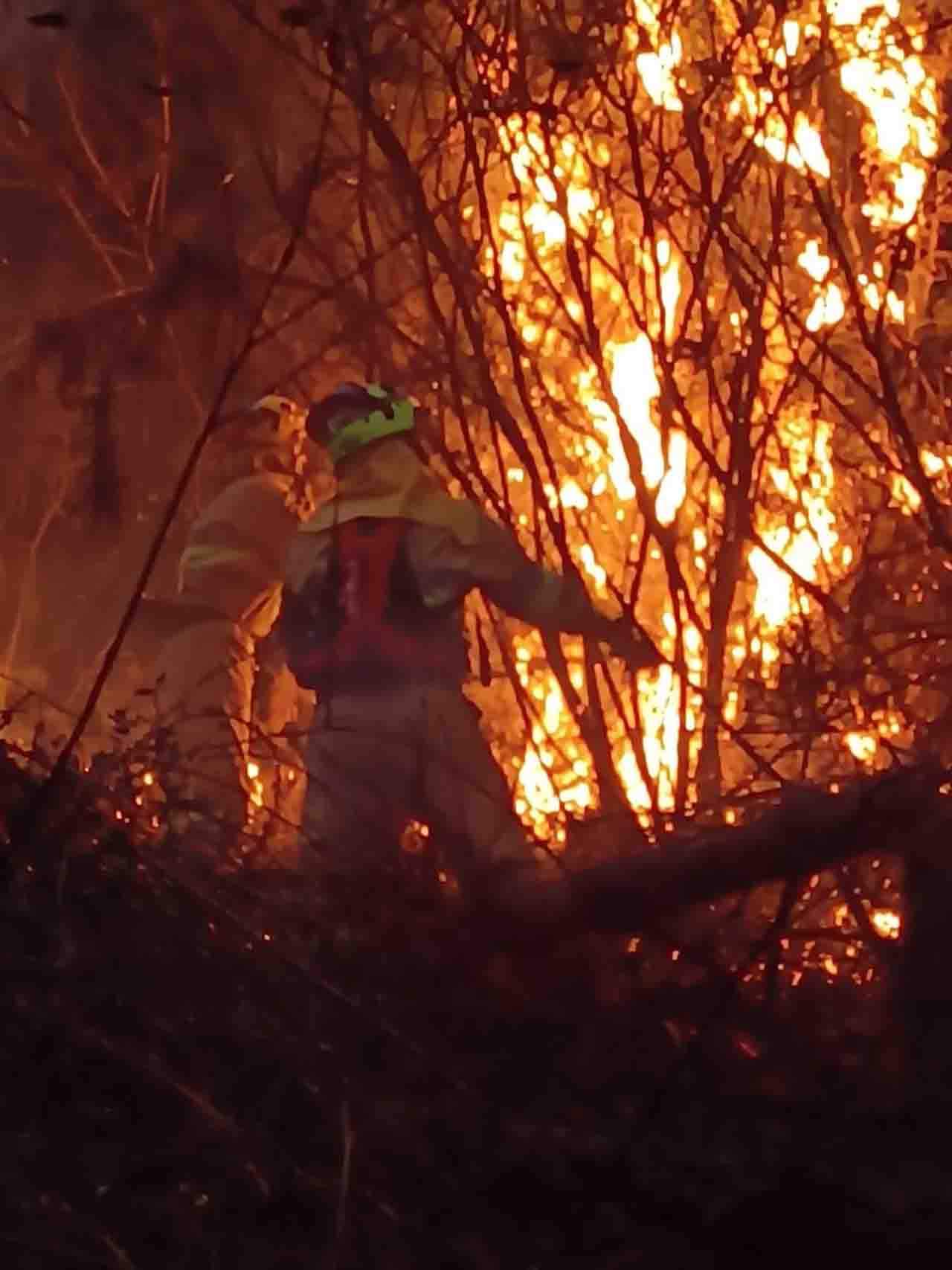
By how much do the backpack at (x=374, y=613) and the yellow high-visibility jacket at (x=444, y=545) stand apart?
27 mm

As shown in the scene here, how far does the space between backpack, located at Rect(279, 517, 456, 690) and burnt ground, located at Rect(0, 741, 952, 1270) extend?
6.17 feet

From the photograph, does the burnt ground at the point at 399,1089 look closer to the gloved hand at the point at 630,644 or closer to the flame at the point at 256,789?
the flame at the point at 256,789

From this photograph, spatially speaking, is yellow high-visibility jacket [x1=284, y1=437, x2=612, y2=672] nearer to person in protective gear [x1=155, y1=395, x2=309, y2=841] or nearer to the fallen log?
person in protective gear [x1=155, y1=395, x2=309, y2=841]

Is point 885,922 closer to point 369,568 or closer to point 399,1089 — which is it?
point 399,1089

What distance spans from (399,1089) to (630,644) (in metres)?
2.27

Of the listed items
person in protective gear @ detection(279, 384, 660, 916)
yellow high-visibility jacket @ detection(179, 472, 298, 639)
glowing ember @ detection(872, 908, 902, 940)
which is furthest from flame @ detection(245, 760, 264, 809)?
yellow high-visibility jacket @ detection(179, 472, 298, 639)

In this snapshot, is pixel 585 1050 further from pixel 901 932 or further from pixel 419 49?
pixel 419 49

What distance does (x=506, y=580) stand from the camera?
503 centimetres

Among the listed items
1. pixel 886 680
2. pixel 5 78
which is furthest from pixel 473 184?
pixel 5 78

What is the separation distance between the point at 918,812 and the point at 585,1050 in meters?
0.54

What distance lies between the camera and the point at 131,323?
13.4 ft

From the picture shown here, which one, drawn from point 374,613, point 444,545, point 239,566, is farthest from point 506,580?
point 239,566

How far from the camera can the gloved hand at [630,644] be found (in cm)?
490

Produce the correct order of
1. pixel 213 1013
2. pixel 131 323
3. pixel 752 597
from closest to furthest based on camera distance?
pixel 213 1013 → pixel 131 323 → pixel 752 597
